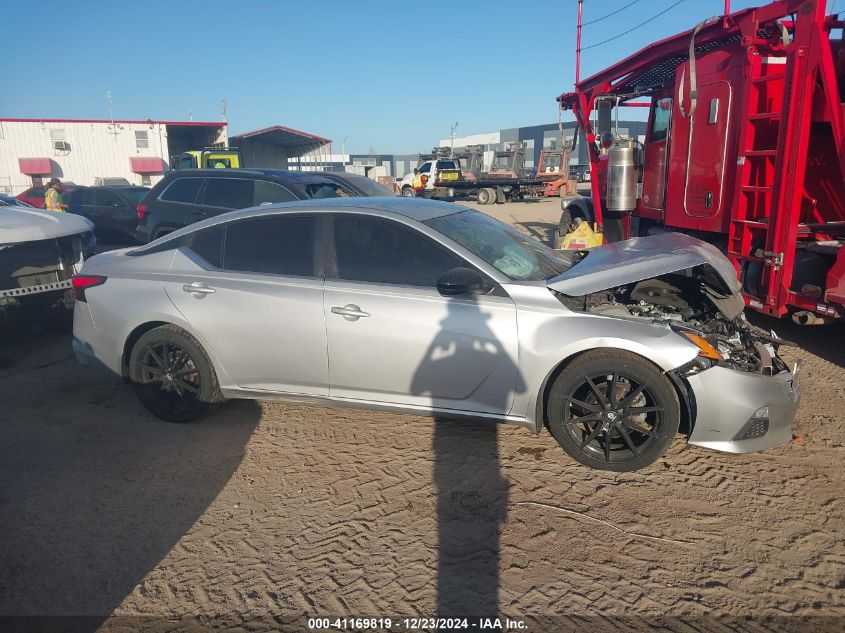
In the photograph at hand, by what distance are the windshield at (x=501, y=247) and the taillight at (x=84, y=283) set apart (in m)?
2.55

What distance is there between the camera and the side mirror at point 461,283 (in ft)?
11.6

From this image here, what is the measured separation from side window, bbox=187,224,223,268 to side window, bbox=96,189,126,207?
1216 cm

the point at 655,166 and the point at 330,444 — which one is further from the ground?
Answer: the point at 655,166

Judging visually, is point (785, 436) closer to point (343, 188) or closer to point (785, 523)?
point (785, 523)

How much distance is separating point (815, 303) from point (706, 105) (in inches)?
102

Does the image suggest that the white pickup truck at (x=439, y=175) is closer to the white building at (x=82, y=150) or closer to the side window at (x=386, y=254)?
the white building at (x=82, y=150)

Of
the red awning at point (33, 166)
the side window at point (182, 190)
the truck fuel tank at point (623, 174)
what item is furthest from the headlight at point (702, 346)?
the red awning at point (33, 166)

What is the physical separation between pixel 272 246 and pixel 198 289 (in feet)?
1.96

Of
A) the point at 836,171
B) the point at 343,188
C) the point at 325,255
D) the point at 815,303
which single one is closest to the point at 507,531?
the point at 325,255

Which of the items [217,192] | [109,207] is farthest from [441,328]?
[109,207]

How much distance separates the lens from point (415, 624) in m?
2.45

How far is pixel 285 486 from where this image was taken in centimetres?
356

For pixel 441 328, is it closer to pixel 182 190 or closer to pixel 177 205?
pixel 177 205

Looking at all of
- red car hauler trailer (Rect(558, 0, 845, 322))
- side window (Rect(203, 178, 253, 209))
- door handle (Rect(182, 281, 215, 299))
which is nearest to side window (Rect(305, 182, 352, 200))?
side window (Rect(203, 178, 253, 209))
